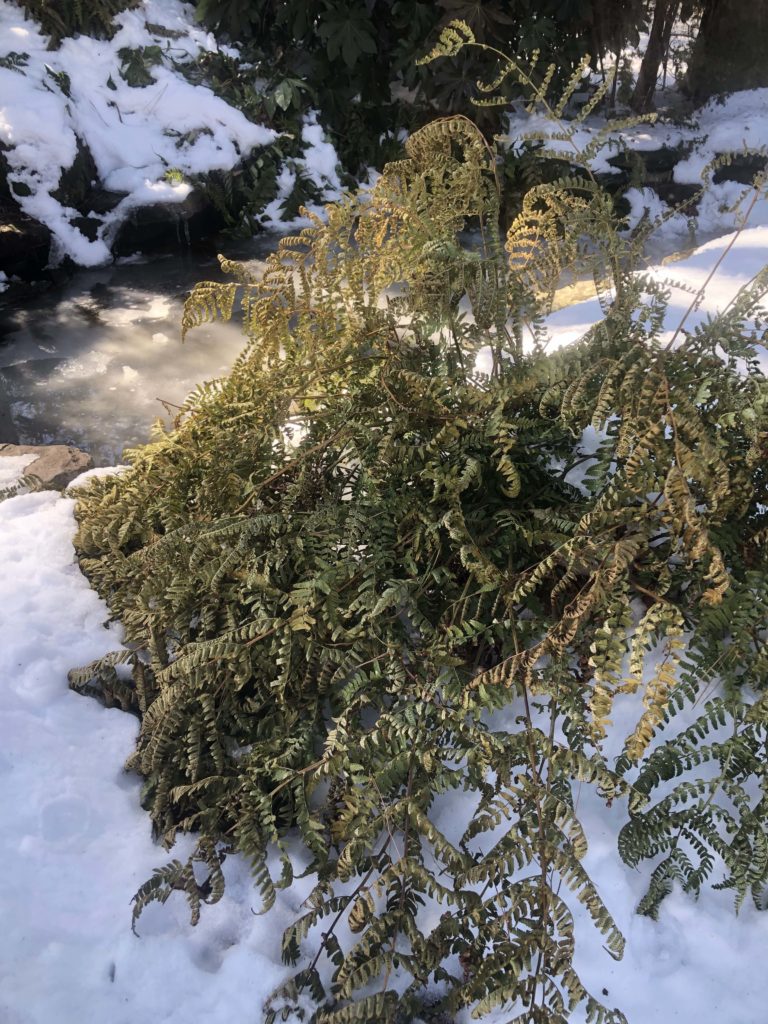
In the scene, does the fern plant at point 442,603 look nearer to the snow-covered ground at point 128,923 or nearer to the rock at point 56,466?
the snow-covered ground at point 128,923

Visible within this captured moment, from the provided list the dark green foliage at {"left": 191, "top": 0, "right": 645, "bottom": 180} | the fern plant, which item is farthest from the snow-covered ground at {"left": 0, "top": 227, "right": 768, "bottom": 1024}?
the dark green foliage at {"left": 191, "top": 0, "right": 645, "bottom": 180}

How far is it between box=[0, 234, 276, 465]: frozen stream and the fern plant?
6.90 feet

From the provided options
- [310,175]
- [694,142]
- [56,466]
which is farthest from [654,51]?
[56,466]

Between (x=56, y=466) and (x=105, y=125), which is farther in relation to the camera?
(x=105, y=125)

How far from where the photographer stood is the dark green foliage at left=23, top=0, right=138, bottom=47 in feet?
23.9

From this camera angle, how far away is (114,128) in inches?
279

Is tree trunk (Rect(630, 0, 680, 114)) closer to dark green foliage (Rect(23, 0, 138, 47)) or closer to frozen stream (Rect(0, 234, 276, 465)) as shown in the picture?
frozen stream (Rect(0, 234, 276, 465))

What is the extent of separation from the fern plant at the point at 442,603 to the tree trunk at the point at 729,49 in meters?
8.84

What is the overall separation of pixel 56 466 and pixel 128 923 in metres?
1.80

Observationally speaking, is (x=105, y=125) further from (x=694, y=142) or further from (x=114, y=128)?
(x=694, y=142)

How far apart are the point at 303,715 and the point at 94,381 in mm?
3806

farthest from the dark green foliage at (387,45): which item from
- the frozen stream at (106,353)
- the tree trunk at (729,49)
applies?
the frozen stream at (106,353)

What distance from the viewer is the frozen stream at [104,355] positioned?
4.48 meters

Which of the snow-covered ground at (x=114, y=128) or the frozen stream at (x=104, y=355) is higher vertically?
the snow-covered ground at (x=114, y=128)
